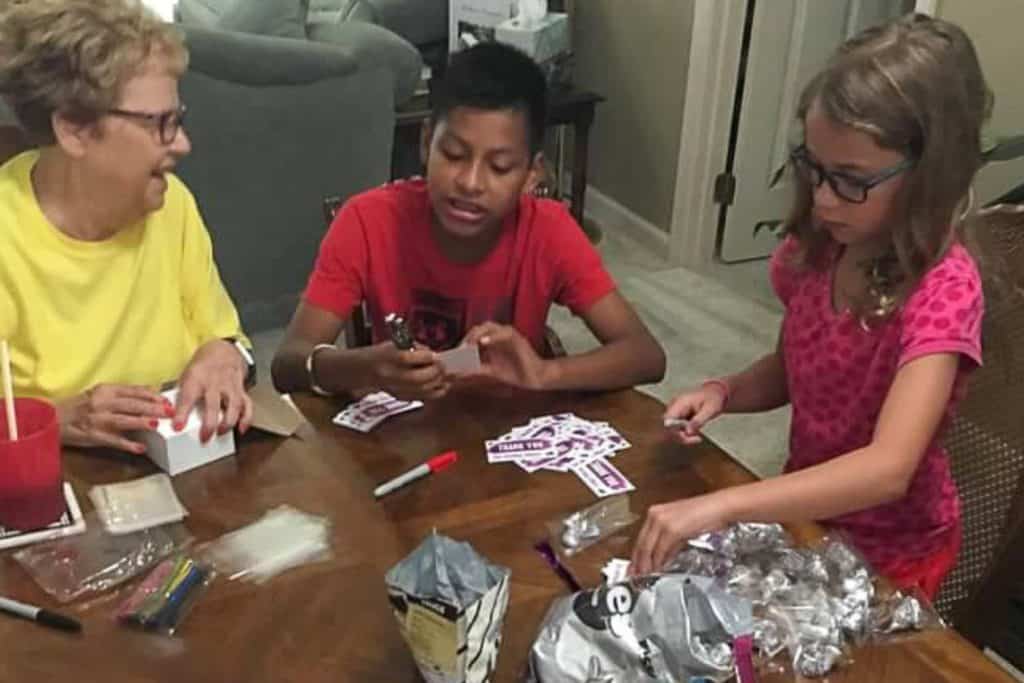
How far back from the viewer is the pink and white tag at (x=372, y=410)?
1479 millimetres

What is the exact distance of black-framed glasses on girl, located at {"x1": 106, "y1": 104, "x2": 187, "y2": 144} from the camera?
1.58 meters

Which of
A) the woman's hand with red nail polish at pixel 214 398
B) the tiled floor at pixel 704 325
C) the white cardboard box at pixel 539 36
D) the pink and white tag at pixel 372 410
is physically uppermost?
the woman's hand with red nail polish at pixel 214 398

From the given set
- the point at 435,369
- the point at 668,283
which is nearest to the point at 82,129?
the point at 435,369

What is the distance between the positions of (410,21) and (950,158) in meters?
3.18

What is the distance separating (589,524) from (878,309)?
1.62 ft

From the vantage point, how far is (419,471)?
136cm

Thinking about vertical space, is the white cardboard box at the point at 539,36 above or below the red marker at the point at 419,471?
below

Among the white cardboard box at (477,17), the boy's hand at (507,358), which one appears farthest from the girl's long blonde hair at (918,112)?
the white cardboard box at (477,17)

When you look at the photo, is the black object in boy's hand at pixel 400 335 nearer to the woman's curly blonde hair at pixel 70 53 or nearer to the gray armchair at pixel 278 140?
the woman's curly blonde hair at pixel 70 53

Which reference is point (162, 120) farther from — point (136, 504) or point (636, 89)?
point (636, 89)

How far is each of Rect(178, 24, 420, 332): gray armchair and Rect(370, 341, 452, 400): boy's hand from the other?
1639mm

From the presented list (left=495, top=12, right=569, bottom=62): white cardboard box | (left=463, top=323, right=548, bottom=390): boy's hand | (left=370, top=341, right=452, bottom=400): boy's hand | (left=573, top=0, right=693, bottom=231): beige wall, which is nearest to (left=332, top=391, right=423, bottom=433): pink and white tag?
(left=370, top=341, right=452, bottom=400): boy's hand

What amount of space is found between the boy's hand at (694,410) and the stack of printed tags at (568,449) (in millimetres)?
74

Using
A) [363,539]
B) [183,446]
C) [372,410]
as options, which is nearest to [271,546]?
[363,539]
